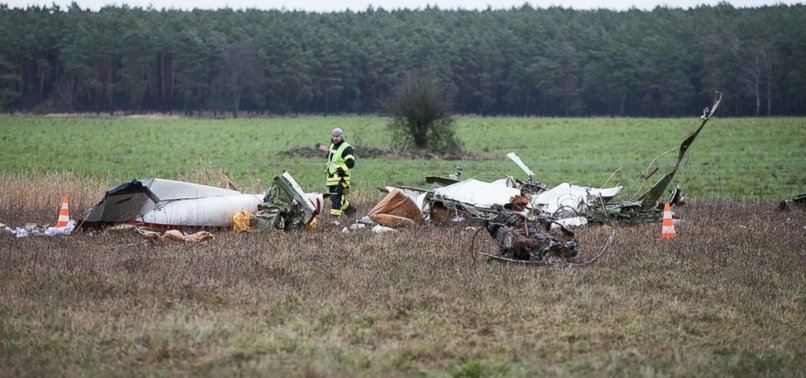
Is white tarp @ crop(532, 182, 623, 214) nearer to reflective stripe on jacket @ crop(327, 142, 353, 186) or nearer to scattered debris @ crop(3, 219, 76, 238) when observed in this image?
reflective stripe on jacket @ crop(327, 142, 353, 186)

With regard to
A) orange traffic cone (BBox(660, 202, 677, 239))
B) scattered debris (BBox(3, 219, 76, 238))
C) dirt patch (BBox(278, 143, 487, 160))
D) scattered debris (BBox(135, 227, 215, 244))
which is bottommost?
dirt patch (BBox(278, 143, 487, 160))

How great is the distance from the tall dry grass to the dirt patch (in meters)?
24.2

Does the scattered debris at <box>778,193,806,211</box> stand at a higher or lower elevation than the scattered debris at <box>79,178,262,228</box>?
higher

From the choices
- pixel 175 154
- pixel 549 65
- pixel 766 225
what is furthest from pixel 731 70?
pixel 766 225

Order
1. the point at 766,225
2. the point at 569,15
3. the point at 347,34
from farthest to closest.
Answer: the point at 569,15 → the point at 347,34 → the point at 766,225

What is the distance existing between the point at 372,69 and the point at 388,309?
305ft

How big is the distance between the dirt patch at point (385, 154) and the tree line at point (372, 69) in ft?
181

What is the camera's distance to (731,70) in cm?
9194

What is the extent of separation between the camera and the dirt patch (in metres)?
37.6

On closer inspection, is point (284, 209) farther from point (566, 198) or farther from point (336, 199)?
point (566, 198)

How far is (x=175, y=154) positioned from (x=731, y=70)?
66691 mm

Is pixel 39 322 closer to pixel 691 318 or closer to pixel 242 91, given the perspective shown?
pixel 691 318

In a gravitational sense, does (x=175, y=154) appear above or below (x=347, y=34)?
below

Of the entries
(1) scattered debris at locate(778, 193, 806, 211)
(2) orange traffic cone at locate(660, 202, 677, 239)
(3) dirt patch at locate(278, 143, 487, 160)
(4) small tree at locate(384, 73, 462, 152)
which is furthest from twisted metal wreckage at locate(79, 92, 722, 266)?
(4) small tree at locate(384, 73, 462, 152)
